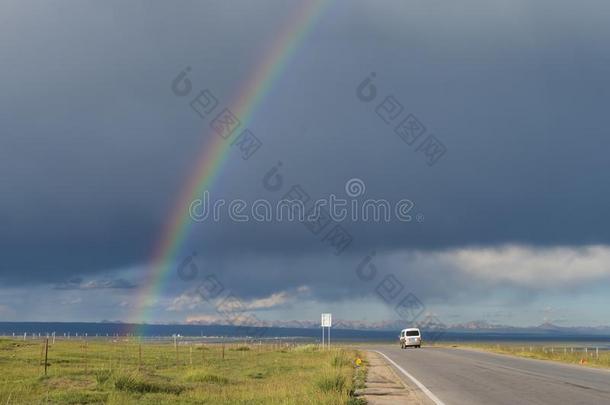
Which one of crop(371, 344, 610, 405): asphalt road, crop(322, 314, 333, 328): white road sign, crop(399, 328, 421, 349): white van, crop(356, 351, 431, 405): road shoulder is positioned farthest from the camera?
crop(399, 328, 421, 349): white van

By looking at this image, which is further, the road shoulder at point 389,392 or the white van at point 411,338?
the white van at point 411,338

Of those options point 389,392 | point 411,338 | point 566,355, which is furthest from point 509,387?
point 411,338

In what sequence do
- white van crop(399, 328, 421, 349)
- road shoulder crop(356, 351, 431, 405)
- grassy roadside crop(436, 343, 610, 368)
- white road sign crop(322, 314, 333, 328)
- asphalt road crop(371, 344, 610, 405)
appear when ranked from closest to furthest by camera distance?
asphalt road crop(371, 344, 610, 405), road shoulder crop(356, 351, 431, 405), grassy roadside crop(436, 343, 610, 368), white road sign crop(322, 314, 333, 328), white van crop(399, 328, 421, 349)

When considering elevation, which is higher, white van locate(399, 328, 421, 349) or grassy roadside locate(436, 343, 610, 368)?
white van locate(399, 328, 421, 349)

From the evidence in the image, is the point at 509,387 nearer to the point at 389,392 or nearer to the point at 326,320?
the point at 389,392

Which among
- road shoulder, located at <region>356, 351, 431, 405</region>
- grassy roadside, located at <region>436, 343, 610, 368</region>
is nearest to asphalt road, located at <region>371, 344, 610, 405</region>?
road shoulder, located at <region>356, 351, 431, 405</region>

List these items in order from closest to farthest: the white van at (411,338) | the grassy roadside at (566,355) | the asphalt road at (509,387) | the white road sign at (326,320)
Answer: the asphalt road at (509,387) < the grassy roadside at (566,355) < the white road sign at (326,320) < the white van at (411,338)

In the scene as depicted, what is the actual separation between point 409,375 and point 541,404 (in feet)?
35.4

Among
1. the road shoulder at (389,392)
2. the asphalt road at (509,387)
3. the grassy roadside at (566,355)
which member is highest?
the asphalt road at (509,387)

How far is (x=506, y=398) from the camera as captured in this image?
16703 millimetres

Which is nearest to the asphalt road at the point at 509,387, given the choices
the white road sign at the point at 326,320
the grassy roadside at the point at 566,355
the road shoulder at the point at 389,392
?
the road shoulder at the point at 389,392

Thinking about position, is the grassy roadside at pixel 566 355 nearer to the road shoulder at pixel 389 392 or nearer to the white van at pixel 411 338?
the white van at pixel 411 338

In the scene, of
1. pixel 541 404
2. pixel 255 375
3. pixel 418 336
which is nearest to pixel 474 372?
pixel 255 375

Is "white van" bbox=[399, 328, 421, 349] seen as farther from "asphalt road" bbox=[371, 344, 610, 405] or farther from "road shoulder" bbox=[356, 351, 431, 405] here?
"road shoulder" bbox=[356, 351, 431, 405]
